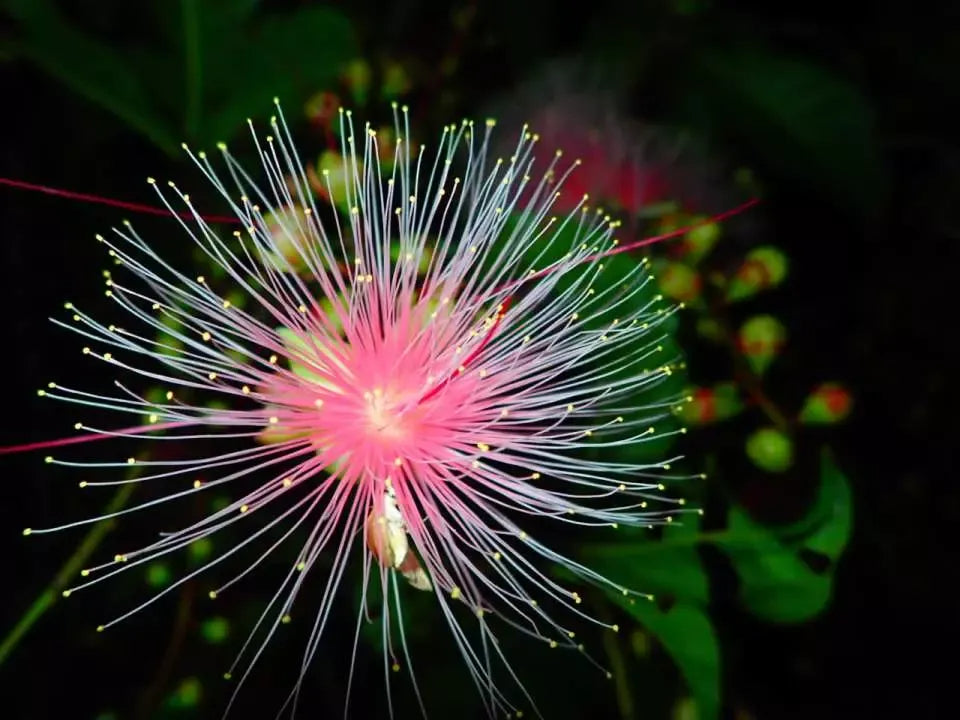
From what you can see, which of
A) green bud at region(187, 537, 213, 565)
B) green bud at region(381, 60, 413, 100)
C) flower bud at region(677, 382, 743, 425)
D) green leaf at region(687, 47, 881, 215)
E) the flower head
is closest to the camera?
the flower head

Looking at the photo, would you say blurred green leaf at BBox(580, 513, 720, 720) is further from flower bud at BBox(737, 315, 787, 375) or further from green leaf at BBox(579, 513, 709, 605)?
flower bud at BBox(737, 315, 787, 375)

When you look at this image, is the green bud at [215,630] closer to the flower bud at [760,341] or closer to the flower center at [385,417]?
the flower center at [385,417]

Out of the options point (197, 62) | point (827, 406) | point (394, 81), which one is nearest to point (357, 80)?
point (394, 81)

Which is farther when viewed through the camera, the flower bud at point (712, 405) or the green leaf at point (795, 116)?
the green leaf at point (795, 116)

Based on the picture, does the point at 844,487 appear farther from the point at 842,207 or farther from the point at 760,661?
the point at 842,207

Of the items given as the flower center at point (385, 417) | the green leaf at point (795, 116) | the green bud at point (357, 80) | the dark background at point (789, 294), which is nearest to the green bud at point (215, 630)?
the dark background at point (789, 294)

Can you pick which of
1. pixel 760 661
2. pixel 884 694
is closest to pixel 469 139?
pixel 760 661

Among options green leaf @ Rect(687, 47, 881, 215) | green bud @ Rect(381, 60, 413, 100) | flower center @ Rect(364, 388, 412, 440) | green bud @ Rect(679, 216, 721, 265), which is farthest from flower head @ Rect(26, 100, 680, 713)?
green leaf @ Rect(687, 47, 881, 215)
